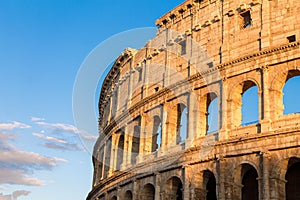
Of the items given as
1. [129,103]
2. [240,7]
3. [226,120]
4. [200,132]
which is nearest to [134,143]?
[129,103]

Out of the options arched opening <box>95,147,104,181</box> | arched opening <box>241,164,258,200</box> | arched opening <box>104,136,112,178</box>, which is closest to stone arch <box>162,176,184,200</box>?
arched opening <box>241,164,258,200</box>

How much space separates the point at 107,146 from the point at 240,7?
14357 millimetres

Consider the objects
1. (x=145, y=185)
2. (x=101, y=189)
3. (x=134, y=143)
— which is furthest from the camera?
(x=101, y=189)

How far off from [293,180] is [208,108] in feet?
19.7

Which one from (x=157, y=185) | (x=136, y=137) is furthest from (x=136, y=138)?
(x=157, y=185)

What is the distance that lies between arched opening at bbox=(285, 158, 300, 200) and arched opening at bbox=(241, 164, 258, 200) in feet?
4.62

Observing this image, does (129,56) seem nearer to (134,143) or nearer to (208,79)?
(134,143)

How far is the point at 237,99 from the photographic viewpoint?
23.8 metres

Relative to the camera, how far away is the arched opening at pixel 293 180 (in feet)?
69.7

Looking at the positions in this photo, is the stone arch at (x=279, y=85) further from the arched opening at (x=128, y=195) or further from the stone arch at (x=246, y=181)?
the arched opening at (x=128, y=195)

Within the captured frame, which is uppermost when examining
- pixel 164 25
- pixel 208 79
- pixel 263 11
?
pixel 164 25

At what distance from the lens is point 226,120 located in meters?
23.2

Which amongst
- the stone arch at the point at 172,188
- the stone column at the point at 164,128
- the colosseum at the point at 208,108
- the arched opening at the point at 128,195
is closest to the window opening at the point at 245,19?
the colosseum at the point at 208,108

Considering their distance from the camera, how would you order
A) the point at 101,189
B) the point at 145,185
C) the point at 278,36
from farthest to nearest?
the point at 101,189
the point at 145,185
the point at 278,36
